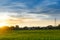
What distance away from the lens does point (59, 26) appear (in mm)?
103062
